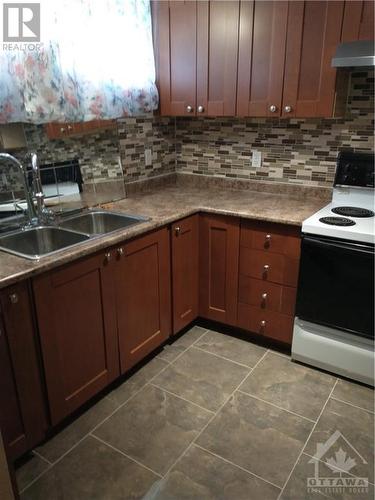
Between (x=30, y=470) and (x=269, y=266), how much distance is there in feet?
5.07

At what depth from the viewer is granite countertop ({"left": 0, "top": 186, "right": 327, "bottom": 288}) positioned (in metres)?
1.61

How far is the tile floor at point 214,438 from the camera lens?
1583 millimetres

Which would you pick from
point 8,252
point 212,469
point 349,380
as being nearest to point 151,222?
point 8,252

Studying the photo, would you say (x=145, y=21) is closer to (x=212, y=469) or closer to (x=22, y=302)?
(x=22, y=302)

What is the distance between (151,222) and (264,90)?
39.5 inches

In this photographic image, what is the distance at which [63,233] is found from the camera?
2064 mm

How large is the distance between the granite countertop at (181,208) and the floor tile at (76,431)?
2.73 ft

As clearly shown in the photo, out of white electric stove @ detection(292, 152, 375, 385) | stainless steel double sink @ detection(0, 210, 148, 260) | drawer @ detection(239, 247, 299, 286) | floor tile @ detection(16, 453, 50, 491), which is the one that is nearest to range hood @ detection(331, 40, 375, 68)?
white electric stove @ detection(292, 152, 375, 385)

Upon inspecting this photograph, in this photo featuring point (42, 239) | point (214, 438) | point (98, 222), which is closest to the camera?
point (214, 438)

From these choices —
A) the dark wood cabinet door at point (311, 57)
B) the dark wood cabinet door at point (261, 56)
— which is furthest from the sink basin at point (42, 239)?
the dark wood cabinet door at point (311, 57)

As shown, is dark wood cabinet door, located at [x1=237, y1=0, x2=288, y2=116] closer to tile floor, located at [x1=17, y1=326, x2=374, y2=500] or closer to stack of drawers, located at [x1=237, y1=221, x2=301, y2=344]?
stack of drawers, located at [x1=237, y1=221, x2=301, y2=344]

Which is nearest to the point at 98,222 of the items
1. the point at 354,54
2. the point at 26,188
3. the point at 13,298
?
the point at 26,188

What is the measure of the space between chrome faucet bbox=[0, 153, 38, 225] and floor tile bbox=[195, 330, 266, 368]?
1251 millimetres

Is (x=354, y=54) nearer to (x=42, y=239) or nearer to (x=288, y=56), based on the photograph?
(x=288, y=56)
